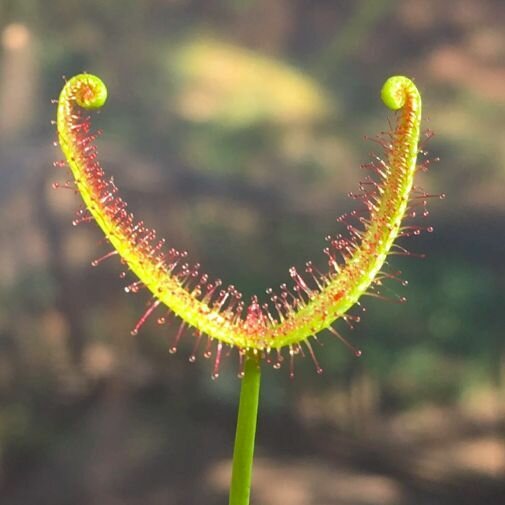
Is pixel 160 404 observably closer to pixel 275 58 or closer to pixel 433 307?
pixel 433 307

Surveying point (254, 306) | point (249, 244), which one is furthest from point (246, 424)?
point (249, 244)

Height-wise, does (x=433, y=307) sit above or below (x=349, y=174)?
below

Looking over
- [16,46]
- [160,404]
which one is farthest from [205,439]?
[16,46]

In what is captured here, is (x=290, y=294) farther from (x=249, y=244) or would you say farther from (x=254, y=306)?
(x=249, y=244)

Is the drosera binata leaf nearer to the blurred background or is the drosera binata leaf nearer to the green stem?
the green stem

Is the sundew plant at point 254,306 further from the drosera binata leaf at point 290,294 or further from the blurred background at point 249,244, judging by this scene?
the blurred background at point 249,244

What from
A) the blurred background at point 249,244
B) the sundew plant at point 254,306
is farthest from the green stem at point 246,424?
the blurred background at point 249,244
